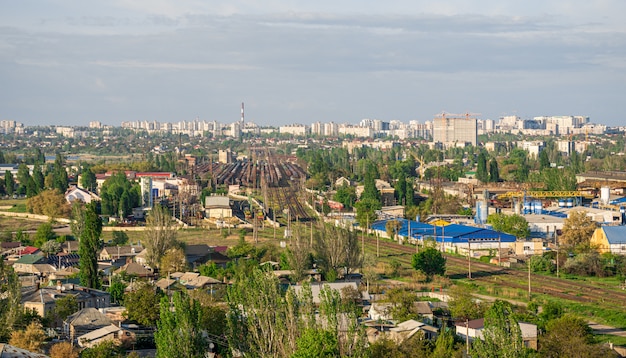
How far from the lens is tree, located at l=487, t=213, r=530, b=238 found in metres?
29.1

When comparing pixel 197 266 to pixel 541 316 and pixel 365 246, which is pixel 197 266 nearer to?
pixel 365 246

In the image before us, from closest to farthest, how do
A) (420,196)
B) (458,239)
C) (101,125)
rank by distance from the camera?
(458,239)
(420,196)
(101,125)

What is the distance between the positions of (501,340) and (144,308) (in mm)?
7804

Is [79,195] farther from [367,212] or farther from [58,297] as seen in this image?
[58,297]

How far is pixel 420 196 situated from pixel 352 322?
34.0 metres

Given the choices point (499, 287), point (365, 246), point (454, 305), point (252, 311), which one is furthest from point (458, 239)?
point (252, 311)

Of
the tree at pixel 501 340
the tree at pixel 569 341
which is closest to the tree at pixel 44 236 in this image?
the tree at pixel 569 341

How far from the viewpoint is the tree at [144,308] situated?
16797 mm

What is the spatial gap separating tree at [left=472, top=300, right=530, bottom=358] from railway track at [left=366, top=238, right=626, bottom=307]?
897 cm

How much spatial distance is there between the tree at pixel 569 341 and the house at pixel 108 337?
663 centimetres

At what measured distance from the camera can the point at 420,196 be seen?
4500 centimetres

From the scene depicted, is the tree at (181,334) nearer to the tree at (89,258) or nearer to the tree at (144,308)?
the tree at (144,308)

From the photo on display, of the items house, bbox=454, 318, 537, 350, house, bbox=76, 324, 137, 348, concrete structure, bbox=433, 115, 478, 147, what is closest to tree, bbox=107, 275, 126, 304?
house, bbox=76, 324, 137, 348

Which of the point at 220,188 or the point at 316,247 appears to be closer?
the point at 316,247
